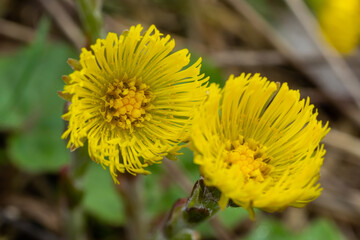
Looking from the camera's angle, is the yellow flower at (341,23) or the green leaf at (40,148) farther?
the yellow flower at (341,23)

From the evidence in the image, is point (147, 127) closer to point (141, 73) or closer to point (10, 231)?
point (141, 73)

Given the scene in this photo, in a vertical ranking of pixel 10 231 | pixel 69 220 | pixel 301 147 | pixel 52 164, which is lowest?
pixel 10 231

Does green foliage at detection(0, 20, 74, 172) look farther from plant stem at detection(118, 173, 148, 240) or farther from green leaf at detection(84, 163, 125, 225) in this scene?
plant stem at detection(118, 173, 148, 240)

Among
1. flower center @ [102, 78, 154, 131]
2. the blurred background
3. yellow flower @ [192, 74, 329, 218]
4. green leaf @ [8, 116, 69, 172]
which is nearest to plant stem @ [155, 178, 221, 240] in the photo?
yellow flower @ [192, 74, 329, 218]

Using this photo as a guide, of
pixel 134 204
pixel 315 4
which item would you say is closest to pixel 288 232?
pixel 134 204

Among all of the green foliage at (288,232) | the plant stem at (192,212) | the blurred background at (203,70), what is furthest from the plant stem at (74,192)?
the green foliage at (288,232)

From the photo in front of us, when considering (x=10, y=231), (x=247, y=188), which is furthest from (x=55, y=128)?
(x=247, y=188)

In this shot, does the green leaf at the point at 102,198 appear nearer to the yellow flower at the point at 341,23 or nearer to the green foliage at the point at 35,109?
the green foliage at the point at 35,109
